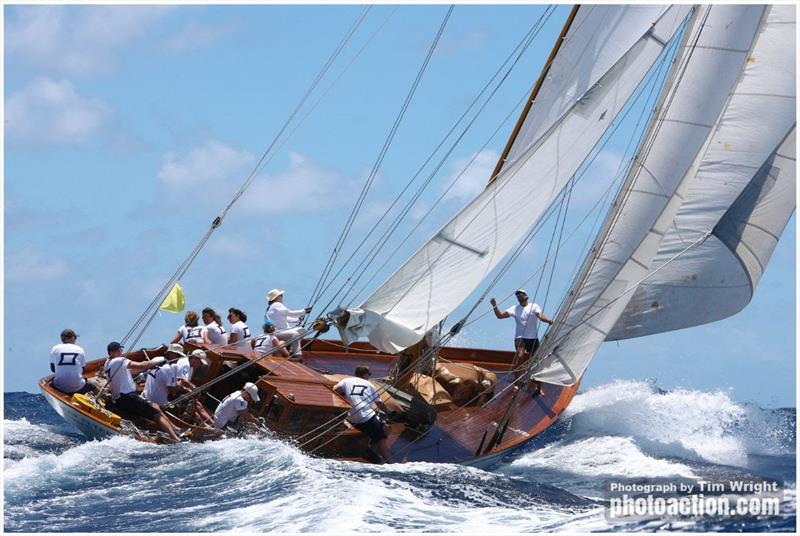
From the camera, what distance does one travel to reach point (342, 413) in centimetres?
1525

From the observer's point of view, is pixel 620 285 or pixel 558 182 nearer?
pixel 558 182

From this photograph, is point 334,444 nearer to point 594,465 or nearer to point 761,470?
point 594,465

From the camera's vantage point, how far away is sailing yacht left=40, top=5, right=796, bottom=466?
614 inches

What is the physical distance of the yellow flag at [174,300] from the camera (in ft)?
65.5

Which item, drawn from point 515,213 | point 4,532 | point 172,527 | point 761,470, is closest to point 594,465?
point 761,470

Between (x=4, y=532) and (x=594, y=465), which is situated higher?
(x=594, y=465)

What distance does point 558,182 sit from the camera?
632 inches

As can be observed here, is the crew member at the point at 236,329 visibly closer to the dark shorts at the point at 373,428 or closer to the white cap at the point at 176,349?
the white cap at the point at 176,349

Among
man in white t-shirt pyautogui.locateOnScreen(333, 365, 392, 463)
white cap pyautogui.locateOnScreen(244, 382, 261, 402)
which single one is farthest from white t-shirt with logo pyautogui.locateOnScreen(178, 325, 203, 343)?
man in white t-shirt pyautogui.locateOnScreen(333, 365, 392, 463)

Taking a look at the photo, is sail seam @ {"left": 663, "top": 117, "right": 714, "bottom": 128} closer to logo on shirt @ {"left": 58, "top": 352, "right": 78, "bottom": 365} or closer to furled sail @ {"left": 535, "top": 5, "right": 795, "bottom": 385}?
furled sail @ {"left": 535, "top": 5, "right": 795, "bottom": 385}

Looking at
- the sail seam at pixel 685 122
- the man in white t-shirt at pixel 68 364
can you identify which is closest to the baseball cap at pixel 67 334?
the man in white t-shirt at pixel 68 364

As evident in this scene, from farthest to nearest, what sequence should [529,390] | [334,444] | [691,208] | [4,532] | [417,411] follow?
[529,390]
[691,208]
[417,411]
[334,444]
[4,532]

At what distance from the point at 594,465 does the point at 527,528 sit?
4.48 m

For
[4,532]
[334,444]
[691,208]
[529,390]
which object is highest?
[691,208]
